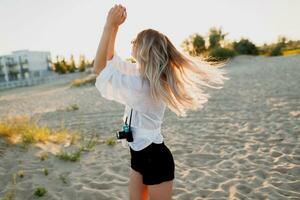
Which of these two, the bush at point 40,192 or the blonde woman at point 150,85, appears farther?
the bush at point 40,192

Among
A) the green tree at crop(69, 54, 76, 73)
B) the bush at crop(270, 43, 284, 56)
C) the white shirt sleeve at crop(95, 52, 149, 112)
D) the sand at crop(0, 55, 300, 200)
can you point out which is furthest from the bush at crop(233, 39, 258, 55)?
the green tree at crop(69, 54, 76, 73)

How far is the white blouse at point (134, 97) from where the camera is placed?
207 centimetres

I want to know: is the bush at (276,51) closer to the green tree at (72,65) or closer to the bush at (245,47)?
the bush at (245,47)

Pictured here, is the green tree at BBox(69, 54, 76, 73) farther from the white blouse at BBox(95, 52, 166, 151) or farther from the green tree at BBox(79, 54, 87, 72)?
the white blouse at BBox(95, 52, 166, 151)

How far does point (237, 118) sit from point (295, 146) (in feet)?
9.12

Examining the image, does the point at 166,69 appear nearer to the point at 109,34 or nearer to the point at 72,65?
the point at 109,34

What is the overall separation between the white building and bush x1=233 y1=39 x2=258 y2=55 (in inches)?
2449

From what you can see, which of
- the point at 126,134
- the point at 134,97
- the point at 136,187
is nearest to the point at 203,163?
the point at 136,187

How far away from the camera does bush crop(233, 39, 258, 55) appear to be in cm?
4288

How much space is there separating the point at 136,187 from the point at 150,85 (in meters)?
0.89

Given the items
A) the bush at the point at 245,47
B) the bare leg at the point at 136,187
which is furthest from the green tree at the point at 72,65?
the bare leg at the point at 136,187

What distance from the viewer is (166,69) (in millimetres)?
2072

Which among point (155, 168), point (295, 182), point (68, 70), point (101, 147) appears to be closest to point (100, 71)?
point (155, 168)

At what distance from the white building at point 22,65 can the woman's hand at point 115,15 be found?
88.8m
